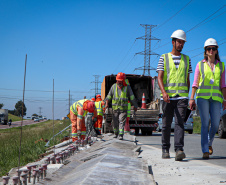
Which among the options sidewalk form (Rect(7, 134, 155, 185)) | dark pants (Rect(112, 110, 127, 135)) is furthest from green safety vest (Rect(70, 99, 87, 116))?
sidewalk form (Rect(7, 134, 155, 185))

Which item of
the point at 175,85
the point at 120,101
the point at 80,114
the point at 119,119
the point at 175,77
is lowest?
the point at 119,119

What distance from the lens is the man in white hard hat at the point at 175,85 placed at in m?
6.41

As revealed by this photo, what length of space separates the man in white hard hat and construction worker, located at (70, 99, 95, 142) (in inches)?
231

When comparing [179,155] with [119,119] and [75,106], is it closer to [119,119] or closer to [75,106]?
[119,119]

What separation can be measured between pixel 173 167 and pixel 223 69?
2.32 meters

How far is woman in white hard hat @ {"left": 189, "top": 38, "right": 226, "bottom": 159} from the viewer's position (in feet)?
22.5

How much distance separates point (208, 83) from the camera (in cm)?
684

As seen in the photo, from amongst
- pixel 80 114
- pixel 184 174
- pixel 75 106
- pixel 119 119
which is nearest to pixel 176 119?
pixel 184 174

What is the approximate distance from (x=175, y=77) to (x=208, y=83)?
0.75m

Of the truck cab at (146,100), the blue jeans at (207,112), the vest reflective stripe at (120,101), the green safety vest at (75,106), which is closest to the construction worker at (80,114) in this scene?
the green safety vest at (75,106)

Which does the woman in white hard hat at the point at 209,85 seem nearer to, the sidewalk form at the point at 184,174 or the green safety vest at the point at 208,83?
Answer: the green safety vest at the point at 208,83

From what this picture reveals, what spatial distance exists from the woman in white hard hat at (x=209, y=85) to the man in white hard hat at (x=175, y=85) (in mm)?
400

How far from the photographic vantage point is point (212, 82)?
683cm

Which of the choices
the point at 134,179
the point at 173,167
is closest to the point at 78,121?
the point at 173,167
